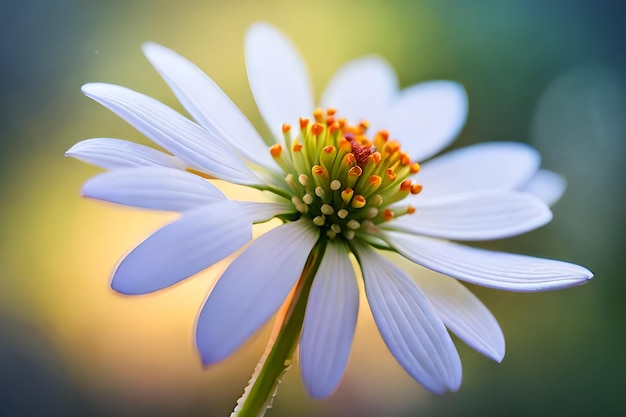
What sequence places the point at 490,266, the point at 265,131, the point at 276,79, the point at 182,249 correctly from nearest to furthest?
the point at 182,249 → the point at 490,266 → the point at 276,79 → the point at 265,131

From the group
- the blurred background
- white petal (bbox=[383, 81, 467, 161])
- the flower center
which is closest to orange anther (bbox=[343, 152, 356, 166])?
the flower center

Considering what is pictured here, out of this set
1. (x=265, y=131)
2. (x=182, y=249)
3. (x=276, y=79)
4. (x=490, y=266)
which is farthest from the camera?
(x=265, y=131)

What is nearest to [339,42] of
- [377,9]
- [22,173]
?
[377,9]

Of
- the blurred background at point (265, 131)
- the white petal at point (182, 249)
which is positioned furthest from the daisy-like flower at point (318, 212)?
the blurred background at point (265, 131)

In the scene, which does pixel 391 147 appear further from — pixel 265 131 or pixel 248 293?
pixel 265 131

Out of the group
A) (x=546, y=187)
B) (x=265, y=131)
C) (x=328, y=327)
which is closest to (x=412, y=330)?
(x=328, y=327)

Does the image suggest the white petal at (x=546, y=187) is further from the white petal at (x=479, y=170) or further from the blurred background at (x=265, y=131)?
the blurred background at (x=265, y=131)
